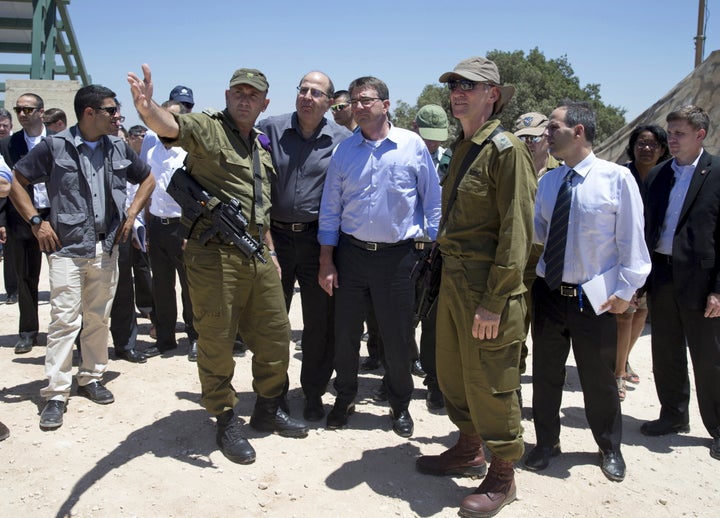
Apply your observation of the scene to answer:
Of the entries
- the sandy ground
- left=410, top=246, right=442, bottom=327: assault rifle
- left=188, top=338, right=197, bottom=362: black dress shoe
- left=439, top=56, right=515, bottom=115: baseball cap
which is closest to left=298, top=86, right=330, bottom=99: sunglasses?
left=439, top=56, right=515, bottom=115: baseball cap

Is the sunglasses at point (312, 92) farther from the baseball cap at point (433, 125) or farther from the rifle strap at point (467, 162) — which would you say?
the baseball cap at point (433, 125)

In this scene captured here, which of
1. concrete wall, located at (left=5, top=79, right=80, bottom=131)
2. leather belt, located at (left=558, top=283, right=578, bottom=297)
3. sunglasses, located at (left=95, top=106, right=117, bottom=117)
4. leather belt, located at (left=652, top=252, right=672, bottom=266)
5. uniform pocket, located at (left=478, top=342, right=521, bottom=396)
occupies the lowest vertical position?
uniform pocket, located at (left=478, top=342, right=521, bottom=396)

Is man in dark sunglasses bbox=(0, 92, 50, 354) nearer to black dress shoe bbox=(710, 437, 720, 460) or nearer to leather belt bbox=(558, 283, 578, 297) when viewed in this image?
leather belt bbox=(558, 283, 578, 297)

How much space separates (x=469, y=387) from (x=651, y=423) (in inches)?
76.7

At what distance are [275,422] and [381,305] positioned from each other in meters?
1.08

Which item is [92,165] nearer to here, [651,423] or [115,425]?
[115,425]

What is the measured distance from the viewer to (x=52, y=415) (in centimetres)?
395

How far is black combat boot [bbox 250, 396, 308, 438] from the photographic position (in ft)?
12.9

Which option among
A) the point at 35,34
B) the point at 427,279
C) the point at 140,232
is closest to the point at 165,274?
the point at 140,232

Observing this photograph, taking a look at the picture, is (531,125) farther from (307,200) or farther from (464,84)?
(307,200)

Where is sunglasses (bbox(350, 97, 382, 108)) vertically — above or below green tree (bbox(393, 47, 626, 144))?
below

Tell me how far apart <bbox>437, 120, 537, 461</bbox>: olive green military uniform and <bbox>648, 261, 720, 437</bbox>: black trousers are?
1692 mm

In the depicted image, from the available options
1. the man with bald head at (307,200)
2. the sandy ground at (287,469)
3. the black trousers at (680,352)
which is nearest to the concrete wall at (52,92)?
the sandy ground at (287,469)

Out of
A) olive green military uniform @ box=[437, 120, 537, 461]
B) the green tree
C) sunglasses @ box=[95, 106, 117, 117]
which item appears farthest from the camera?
the green tree
